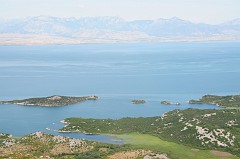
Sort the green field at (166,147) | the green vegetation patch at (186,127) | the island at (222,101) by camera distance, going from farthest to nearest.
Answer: the island at (222,101) < the green vegetation patch at (186,127) < the green field at (166,147)

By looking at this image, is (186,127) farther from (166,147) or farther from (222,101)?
(222,101)

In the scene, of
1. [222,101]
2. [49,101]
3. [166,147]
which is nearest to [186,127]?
[166,147]

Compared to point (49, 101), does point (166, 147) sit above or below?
below

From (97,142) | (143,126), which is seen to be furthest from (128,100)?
(97,142)

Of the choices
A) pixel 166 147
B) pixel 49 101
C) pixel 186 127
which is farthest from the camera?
pixel 49 101

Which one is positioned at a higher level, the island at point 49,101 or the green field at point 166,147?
the island at point 49,101

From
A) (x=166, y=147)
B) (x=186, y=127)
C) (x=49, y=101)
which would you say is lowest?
(x=166, y=147)

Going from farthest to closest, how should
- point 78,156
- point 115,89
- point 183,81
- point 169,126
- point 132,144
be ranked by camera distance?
point 183,81, point 115,89, point 169,126, point 132,144, point 78,156

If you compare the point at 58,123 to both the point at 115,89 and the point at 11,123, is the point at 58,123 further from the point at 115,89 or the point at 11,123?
the point at 115,89

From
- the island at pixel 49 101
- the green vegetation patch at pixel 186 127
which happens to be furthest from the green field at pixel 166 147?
the island at pixel 49 101

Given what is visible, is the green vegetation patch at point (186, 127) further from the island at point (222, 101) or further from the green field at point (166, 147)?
the island at point (222, 101)

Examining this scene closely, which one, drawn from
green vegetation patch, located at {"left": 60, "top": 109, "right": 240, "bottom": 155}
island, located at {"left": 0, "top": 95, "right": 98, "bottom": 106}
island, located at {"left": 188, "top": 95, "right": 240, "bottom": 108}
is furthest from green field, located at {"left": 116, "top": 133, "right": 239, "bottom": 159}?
island, located at {"left": 0, "top": 95, "right": 98, "bottom": 106}
